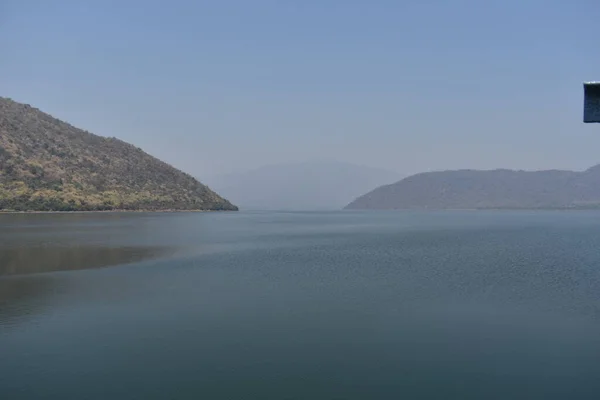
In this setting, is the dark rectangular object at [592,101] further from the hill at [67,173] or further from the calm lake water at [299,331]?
the hill at [67,173]

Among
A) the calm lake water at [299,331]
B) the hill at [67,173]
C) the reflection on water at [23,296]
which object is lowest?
the calm lake water at [299,331]

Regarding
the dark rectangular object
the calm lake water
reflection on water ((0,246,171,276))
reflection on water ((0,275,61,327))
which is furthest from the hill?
the dark rectangular object

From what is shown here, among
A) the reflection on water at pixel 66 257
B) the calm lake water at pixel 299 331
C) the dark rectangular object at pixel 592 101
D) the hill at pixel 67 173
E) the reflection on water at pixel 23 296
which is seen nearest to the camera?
the dark rectangular object at pixel 592 101

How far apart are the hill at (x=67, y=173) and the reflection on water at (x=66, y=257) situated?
92.5 meters

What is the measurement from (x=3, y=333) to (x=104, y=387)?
30.6 ft

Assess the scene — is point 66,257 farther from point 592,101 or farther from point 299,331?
point 592,101

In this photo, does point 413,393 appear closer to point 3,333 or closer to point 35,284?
point 3,333

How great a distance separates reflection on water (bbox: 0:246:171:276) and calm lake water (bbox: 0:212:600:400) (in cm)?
57

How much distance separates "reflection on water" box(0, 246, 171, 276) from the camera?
140ft

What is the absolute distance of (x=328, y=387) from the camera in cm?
1606

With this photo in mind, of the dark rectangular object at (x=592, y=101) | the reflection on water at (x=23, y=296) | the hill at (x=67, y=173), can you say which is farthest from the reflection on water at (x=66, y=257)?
the hill at (x=67, y=173)

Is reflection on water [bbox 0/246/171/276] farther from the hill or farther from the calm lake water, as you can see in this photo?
the hill

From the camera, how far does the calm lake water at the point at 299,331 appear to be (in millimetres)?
16359

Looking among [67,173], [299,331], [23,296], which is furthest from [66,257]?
[67,173]
